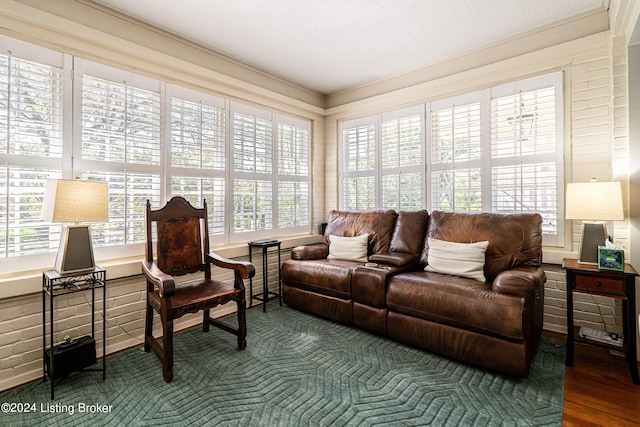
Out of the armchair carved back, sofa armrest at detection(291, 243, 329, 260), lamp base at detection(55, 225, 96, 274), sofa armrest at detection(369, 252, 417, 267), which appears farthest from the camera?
sofa armrest at detection(291, 243, 329, 260)

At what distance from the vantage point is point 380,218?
359 centimetres

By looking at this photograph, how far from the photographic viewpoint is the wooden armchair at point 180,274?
2107mm

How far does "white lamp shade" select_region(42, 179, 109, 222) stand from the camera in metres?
1.92

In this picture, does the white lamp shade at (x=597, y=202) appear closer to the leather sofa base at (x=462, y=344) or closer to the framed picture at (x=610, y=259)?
the framed picture at (x=610, y=259)

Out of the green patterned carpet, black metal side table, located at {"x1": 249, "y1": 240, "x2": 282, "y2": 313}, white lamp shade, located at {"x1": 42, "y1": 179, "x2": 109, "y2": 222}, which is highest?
white lamp shade, located at {"x1": 42, "y1": 179, "x2": 109, "y2": 222}

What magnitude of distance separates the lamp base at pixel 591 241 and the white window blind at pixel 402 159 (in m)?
1.58

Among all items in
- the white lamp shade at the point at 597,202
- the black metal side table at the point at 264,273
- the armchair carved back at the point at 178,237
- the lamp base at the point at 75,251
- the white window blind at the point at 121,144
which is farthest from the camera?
the black metal side table at the point at 264,273

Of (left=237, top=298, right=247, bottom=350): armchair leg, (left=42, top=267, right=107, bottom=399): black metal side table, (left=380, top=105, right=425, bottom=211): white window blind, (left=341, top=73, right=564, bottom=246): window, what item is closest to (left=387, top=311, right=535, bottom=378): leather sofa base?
(left=237, top=298, right=247, bottom=350): armchair leg

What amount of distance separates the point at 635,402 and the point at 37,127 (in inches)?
167

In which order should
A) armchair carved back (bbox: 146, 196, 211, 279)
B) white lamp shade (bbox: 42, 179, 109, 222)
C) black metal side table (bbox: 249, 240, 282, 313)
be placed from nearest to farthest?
white lamp shade (bbox: 42, 179, 109, 222) < armchair carved back (bbox: 146, 196, 211, 279) < black metal side table (bbox: 249, 240, 282, 313)

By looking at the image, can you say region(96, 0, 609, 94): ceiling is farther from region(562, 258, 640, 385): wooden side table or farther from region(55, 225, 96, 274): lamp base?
region(562, 258, 640, 385): wooden side table

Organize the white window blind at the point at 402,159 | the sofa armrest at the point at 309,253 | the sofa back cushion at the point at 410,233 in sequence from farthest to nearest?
1. the white window blind at the point at 402,159
2. the sofa armrest at the point at 309,253
3. the sofa back cushion at the point at 410,233

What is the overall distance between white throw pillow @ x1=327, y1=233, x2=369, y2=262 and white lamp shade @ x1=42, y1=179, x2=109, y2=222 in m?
2.21

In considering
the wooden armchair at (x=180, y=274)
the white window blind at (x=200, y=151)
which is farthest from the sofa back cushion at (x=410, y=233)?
the white window blind at (x=200, y=151)
